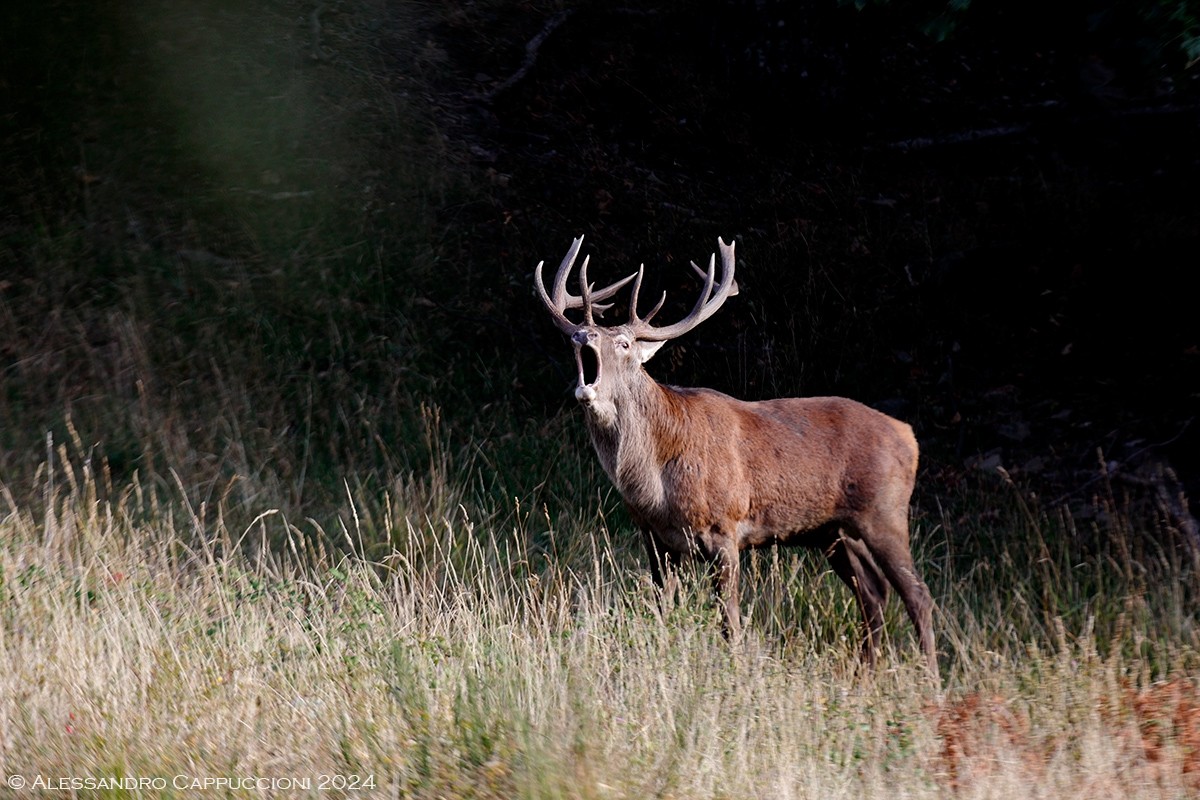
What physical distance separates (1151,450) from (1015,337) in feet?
5.89

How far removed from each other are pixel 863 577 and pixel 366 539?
328cm

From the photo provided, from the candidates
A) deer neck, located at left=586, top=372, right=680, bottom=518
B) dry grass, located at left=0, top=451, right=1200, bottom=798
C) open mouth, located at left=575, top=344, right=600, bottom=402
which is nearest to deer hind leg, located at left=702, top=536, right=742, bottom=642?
dry grass, located at left=0, top=451, right=1200, bottom=798

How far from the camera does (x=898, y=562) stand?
26.4 feet

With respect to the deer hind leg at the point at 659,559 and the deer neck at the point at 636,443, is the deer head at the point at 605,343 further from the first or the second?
the deer hind leg at the point at 659,559

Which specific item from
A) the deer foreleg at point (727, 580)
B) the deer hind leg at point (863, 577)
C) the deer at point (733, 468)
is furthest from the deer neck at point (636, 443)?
the deer hind leg at point (863, 577)

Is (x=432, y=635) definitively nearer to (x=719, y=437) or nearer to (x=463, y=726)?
(x=463, y=726)

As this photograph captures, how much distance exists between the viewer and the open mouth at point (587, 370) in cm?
719

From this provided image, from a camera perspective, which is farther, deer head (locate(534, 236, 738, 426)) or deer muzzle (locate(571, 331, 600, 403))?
deer head (locate(534, 236, 738, 426))

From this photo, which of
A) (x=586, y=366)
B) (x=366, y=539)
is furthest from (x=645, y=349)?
(x=366, y=539)

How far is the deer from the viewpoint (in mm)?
7578

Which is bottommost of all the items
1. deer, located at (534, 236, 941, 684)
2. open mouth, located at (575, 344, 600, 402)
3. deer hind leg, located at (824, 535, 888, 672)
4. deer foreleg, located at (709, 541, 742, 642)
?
deer hind leg, located at (824, 535, 888, 672)

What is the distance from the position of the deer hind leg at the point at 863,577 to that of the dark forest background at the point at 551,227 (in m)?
2.02

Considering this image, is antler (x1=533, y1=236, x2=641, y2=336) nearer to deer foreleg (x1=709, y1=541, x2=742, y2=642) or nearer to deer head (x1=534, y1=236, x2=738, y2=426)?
deer head (x1=534, y1=236, x2=738, y2=426)

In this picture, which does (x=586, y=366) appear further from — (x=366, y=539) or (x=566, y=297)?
(x=366, y=539)
